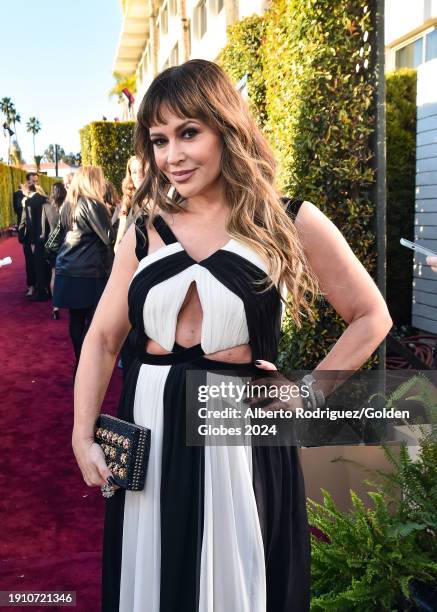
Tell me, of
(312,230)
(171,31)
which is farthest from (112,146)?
(312,230)

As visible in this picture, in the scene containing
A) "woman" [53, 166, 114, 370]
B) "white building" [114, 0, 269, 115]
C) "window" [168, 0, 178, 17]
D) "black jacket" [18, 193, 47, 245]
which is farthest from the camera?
"window" [168, 0, 178, 17]

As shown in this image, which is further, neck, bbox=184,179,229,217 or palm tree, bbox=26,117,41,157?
palm tree, bbox=26,117,41,157

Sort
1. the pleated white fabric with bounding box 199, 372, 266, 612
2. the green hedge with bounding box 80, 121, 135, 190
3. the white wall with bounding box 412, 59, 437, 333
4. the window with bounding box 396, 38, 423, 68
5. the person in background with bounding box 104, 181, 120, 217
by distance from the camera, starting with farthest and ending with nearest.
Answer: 1. the green hedge with bounding box 80, 121, 135, 190
2. the window with bounding box 396, 38, 423, 68
3. the white wall with bounding box 412, 59, 437, 333
4. the person in background with bounding box 104, 181, 120, 217
5. the pleated white fabric with bounding box 199, 372, 266, 612

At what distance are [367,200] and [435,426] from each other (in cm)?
188

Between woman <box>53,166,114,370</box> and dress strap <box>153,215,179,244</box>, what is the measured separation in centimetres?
449

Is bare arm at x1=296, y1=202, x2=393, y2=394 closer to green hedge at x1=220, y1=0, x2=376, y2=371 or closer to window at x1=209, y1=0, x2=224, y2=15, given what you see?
green hedge at x1=220, y1=0, x2=376, y2=371

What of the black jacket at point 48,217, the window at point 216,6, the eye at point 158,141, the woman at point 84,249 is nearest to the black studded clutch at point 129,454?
the eye at point 158,141

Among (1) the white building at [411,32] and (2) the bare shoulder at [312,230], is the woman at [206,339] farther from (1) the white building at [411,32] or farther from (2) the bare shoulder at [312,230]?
(1) the white building at [411,32]

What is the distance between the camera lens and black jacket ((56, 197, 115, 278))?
6.29 meters

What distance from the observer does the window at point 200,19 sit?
19844 millimetres

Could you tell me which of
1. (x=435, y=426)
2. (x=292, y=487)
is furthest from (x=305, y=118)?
(x=292, y=487)

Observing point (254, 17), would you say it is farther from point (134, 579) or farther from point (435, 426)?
point (134, 579)

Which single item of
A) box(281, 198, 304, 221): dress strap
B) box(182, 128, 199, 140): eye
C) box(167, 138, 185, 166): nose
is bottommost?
box(281, 198, 304, 221): dress strap

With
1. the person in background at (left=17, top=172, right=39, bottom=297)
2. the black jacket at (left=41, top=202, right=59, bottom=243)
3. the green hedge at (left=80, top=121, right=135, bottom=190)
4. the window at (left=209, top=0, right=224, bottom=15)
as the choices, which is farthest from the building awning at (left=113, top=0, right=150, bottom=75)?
the black jacket at (left=41, top=202, right=59, bottom=243)
